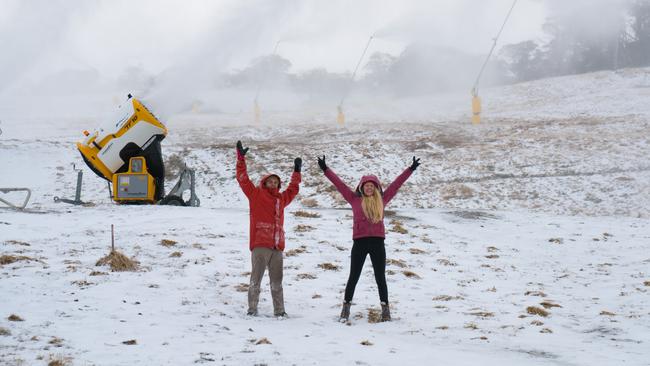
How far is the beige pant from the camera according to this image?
7.51 metres

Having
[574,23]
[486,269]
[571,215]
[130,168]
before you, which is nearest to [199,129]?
[130,168]

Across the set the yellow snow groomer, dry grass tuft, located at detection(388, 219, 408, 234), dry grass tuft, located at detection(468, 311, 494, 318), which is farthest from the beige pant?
the yellow snow groomer

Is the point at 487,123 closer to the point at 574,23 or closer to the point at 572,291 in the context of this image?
the point at 572,291

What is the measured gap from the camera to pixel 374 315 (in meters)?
7.86

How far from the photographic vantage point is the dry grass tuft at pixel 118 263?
9.12 m

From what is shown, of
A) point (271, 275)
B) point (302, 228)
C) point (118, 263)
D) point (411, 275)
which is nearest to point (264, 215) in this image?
point (271, 275)

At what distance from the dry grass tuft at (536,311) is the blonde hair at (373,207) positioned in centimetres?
267

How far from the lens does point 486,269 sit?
11.8 m

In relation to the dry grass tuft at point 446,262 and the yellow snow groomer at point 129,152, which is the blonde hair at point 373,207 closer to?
the dry grass tuft at point 446,262

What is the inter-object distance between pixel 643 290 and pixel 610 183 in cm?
1416

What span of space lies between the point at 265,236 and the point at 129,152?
412 inches

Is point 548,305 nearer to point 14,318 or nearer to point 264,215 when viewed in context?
point 264,215

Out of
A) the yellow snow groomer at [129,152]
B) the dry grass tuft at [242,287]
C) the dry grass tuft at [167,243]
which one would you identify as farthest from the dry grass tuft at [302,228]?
the yellow snow groomer at [129,152]

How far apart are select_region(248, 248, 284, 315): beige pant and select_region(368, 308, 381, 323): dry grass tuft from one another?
1193mm
